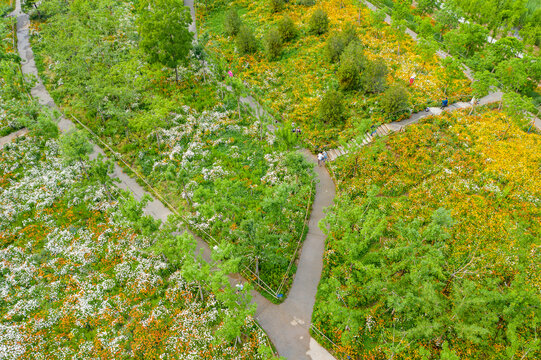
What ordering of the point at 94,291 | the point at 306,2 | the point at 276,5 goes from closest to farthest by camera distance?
the point at 94,291 → the point at 276,5 → the point at 306,2

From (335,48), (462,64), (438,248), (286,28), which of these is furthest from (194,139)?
(462,64)

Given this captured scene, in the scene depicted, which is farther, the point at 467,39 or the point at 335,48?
the point at 335,48

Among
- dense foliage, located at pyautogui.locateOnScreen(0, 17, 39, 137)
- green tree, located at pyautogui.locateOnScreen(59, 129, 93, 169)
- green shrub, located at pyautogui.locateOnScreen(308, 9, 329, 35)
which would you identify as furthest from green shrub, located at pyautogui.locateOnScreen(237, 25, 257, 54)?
green tree, located at pyautogui.locateOnScreen(59, 129, 93, 169)

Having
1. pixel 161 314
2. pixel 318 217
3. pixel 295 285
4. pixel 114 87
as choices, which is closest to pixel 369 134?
pixel 318 217

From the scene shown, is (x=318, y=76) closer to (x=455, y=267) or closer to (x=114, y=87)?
(x=114, y=87)

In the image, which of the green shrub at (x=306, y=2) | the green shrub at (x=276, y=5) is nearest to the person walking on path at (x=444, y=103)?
the green shrub at (x=306, y=2)

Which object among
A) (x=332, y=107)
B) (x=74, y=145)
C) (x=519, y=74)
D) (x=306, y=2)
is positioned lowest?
(x=74, y=145)

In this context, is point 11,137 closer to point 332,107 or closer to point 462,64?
point 332,107

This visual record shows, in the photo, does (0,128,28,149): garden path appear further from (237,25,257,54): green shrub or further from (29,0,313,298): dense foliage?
(237,25,257,54): green shrub
